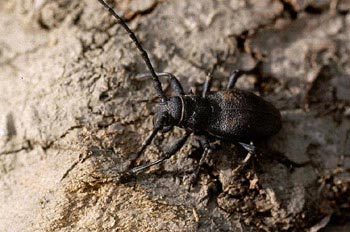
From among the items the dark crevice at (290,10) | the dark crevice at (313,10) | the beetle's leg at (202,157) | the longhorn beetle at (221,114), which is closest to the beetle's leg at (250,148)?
the longhorn beetle at (221,114)

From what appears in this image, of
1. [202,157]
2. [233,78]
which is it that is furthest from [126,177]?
[233,78]

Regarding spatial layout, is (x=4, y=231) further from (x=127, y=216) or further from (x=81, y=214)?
(x=127, y=216)

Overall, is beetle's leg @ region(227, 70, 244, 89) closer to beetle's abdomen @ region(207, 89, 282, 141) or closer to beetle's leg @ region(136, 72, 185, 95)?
beetle's abdomen @ region(207, 89, 282, 141)

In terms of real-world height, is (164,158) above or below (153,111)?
below

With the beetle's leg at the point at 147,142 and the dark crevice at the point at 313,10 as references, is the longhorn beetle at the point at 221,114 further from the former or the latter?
the dark crevice at the point at 313,10

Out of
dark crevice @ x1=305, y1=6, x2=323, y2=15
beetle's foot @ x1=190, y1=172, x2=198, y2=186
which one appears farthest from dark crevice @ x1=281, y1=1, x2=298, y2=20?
beetle's foot @ x1=190, y1=172, x2=198, y2=186

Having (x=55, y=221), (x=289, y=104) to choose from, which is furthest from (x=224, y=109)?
(x=55, y=221)

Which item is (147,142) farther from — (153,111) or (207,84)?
(207,84)
